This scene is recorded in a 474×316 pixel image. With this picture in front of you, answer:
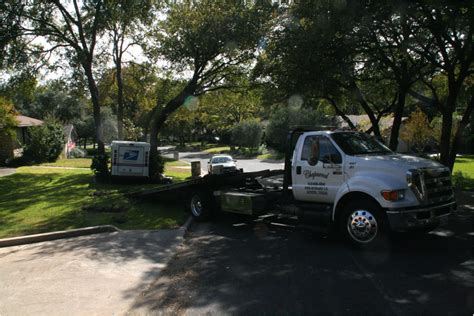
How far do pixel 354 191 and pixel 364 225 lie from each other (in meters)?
0.61

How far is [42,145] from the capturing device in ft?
116

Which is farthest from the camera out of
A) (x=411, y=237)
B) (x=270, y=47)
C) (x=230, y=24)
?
(x=230, y=24)

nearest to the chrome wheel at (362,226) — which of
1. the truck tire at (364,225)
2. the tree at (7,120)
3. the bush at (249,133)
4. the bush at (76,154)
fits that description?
the truck tire at (364,225)

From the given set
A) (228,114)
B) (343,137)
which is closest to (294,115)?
(228,114)

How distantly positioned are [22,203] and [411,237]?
1128 cm

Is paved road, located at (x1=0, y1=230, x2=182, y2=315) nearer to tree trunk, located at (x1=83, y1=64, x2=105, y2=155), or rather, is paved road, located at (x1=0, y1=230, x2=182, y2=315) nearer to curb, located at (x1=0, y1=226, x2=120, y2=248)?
curb, located at (x1=0, y1=226, x2=120, y2=248)

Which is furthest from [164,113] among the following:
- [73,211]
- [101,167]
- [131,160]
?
[73,211]

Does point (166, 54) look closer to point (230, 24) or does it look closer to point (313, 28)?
point (230, 24)

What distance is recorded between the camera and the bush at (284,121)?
46.2 metres

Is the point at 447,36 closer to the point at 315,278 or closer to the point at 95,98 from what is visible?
the point at 315,278

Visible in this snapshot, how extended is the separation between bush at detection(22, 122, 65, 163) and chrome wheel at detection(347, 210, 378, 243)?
31663 mm

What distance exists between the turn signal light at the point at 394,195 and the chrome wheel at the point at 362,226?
0.43 meters

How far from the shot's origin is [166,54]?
20.1 m

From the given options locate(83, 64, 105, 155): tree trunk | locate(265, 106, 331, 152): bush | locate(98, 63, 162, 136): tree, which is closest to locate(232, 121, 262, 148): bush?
locate(265, 106, 331, 152): bush
